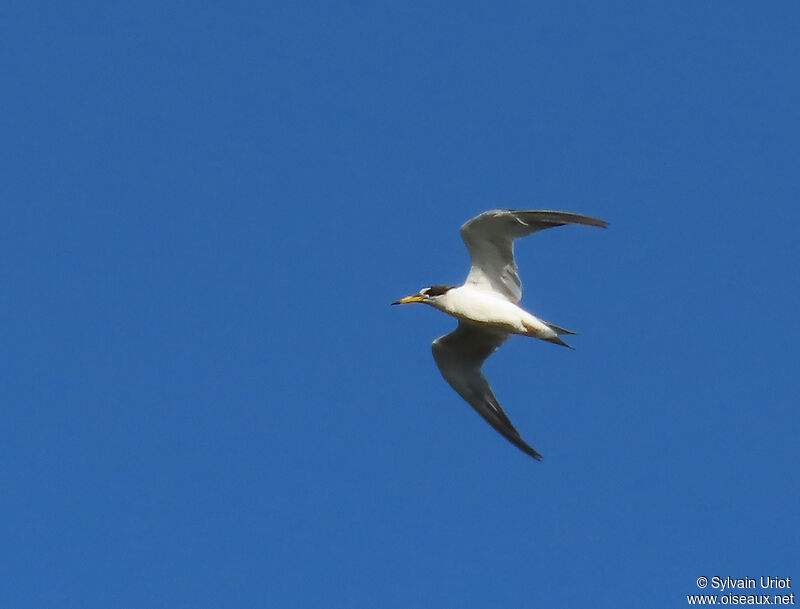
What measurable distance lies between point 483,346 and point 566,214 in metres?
3.30

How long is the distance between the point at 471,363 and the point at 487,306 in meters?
1.86

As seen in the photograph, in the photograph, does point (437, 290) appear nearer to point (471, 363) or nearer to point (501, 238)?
point (501, 238)

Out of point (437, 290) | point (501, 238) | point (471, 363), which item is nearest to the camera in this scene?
point (501, 238)

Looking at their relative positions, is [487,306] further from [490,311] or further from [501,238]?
[501,238]

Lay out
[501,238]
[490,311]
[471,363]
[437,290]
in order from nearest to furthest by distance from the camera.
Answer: [501,238], [490,311], [437,290], [471,363]

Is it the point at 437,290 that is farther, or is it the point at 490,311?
the point at 437,290

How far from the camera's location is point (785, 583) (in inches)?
692

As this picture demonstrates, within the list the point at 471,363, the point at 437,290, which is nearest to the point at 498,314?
the point at 437,290

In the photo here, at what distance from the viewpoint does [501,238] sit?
1722 centimetres

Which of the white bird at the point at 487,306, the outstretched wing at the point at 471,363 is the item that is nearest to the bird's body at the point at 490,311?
the white bird at the point at 487,306

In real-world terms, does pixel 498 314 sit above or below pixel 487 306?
below

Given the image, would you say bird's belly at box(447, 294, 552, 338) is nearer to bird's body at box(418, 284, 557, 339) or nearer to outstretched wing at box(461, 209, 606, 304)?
bird's body at box(418, 284, 557, 339)

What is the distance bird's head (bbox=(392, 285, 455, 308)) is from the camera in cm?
1767

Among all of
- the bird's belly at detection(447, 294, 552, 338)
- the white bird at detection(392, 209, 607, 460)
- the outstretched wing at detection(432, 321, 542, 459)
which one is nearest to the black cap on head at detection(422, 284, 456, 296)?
the white bird at detection(392, 209, 607, 460)
